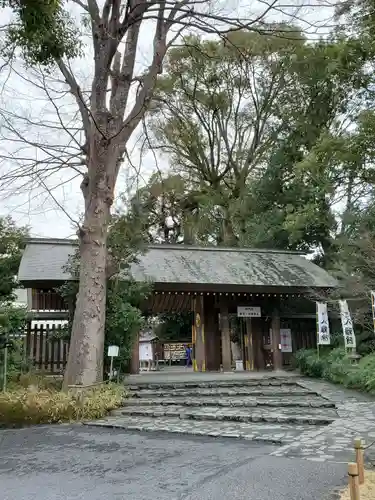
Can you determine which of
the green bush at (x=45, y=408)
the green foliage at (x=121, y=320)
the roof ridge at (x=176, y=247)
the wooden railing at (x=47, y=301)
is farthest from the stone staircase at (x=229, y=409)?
the roof ridge at (x=176, y=247)

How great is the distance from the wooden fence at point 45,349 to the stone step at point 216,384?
2567 mm

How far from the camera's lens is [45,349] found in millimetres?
13211

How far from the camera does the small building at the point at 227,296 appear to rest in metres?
15.0

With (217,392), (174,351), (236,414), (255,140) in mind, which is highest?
(255,140)

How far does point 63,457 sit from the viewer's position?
237 inches

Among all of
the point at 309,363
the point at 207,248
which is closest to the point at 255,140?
the point at 207,248

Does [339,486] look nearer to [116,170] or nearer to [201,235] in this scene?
[116,170]

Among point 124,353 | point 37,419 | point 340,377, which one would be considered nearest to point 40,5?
point 37,419

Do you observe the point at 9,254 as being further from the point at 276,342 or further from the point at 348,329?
the point at 348,329

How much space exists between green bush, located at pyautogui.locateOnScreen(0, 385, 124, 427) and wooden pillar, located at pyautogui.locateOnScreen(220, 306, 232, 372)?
281 inches

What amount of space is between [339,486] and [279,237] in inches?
721

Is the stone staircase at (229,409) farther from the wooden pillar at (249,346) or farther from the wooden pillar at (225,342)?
the wooden pillar at (249,346)

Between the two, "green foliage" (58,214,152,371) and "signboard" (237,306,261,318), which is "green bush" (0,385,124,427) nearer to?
"green foliage" (58,214,152,371)

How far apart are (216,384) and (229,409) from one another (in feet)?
9.37
